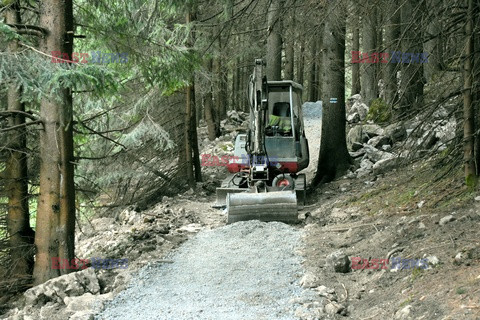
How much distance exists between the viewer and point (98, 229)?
14203mm

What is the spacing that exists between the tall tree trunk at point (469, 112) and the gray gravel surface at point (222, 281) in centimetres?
264

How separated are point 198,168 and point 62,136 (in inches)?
340

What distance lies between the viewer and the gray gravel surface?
6.25 meters

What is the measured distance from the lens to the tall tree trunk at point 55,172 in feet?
26.8

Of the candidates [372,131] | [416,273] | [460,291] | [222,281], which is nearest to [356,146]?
[372,131]

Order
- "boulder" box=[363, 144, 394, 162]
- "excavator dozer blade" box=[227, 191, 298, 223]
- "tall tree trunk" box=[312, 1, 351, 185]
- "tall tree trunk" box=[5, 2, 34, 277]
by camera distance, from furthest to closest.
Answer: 1. "boulder" box=[363, 144, 394, 162]
2. "tall tree trunk" box=[312, 1, 351, 185]
3. "excavator dozer blade" box=[227, 191, 298, 223]
4. "tall tree trunk" box=[5, 2, 34, 277]

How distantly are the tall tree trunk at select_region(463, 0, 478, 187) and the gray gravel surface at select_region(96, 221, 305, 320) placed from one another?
264 cm

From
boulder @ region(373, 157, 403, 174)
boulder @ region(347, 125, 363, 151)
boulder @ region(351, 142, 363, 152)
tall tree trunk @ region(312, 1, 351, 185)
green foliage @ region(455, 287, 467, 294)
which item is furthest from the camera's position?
boulder @ region(347, 125, 363, 151)

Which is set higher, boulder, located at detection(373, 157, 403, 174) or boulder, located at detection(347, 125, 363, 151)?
boulder, located at detection(347, 125, 363, 151)

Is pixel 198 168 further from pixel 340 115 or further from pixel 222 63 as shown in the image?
pixel 222 63

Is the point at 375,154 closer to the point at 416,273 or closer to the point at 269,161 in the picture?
the point at 269,161

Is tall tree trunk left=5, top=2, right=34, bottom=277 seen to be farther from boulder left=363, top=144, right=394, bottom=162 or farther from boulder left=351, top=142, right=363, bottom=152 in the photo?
boulder left=351, top=142, right=363, bottom=152

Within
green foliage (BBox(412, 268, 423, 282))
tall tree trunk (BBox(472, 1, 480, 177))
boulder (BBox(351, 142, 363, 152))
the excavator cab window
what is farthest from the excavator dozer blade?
boulder (BBox(351, 142, 363, 152))

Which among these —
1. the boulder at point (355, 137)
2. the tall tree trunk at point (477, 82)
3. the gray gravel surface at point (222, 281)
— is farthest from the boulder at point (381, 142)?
the tall tree trunk at point (477, 82)
